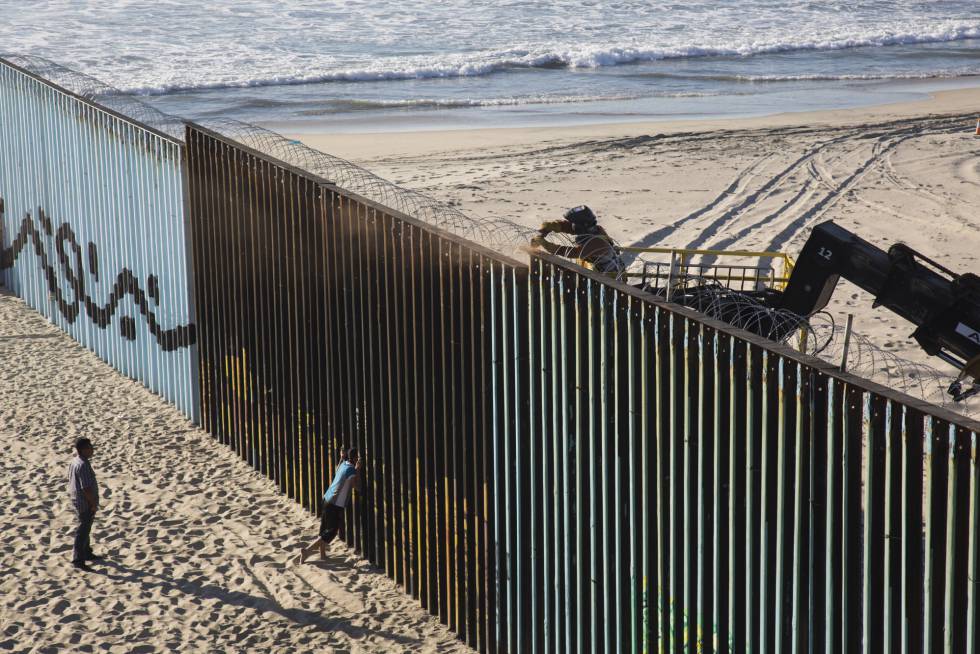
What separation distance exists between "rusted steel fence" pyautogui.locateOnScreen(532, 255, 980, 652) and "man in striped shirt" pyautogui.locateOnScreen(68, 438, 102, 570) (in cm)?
385

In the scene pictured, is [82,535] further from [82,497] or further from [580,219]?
[580,219]

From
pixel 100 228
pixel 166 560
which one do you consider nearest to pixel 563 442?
pixel 166 560

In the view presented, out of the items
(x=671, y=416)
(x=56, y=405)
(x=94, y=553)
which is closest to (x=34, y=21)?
(x=56, y=405)

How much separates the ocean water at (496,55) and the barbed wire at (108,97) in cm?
1412

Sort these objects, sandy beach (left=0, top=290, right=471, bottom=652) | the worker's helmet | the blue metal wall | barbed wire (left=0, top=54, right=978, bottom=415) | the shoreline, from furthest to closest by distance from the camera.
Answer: the shoreline → the blue metal wall → the worker's helmet → barbed wire (left=0, top=54, right=978, bottom=415) → sandy beach (left=0, top=290, right=471, bottom=652)

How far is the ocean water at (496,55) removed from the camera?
34.2m

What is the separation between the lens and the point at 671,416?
7055 millimetres

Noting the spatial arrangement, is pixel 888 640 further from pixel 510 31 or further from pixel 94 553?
pixel 510 31

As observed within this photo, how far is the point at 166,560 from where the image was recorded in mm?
10250

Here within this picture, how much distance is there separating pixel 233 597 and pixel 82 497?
1.55m

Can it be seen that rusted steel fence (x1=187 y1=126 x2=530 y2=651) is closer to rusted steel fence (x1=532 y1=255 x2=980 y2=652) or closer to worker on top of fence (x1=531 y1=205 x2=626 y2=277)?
rusted steel fence (x1=532 y1=255 x2=980 y2=652)

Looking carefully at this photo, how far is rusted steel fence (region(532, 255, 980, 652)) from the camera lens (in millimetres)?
5809

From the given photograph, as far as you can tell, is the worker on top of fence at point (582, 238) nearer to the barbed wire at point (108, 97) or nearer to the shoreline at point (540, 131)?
the barbed wire at point (108, 97)

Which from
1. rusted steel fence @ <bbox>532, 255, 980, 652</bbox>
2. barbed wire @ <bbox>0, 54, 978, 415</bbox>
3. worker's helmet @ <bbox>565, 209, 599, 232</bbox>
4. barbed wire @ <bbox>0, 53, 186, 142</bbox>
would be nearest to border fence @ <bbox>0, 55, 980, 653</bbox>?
rusted steel fence @ <bbox>532, 255, 980, 652</bbox>
